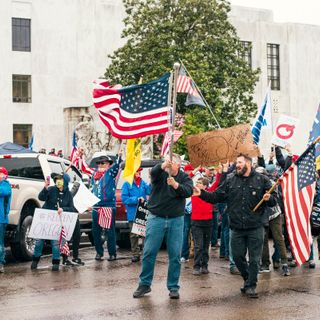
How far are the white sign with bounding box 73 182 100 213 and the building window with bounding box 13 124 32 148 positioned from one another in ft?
86.0

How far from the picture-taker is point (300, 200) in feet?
31.8

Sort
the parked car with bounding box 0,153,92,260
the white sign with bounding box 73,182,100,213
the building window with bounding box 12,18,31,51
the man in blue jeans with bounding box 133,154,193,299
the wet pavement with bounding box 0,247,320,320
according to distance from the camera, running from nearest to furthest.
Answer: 1. the wet pavement with bounding box 0,247,320,320
2. the man in blue jeans with bounding box 133,154,193,299
3. the white sign with bounding box 73,182,100,213
4. the parked car with bounding box 0,153,92,260
5. the building window with bounding box 12,18,31,51

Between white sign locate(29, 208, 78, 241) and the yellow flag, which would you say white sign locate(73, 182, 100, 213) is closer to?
white sign locate(29, 208, 78, 241)

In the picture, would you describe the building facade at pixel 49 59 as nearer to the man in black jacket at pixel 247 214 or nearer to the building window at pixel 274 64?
the building window at pixel 274 64

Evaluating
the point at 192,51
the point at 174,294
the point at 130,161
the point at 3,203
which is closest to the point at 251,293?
the point at 174,294

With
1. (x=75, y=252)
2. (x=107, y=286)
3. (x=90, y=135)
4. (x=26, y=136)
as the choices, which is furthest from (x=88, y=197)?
(x=26, y=136)

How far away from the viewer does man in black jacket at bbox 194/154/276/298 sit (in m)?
9.77

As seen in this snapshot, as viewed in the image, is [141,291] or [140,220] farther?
[140,220]

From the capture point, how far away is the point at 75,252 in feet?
43.7

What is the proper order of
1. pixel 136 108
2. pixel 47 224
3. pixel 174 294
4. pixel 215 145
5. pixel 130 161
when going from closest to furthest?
pixel 174 294
pixel 136 108
pixel 130 161
pixel 215 145
pixel 47 224

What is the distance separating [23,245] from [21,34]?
27.3m

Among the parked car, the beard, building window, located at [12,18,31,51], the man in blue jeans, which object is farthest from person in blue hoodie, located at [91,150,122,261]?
building window, located at [12,18,31,51]

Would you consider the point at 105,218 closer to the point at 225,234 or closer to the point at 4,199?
the point at 4,199

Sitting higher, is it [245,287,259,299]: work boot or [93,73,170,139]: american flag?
[93,73,170,139]: american flag
